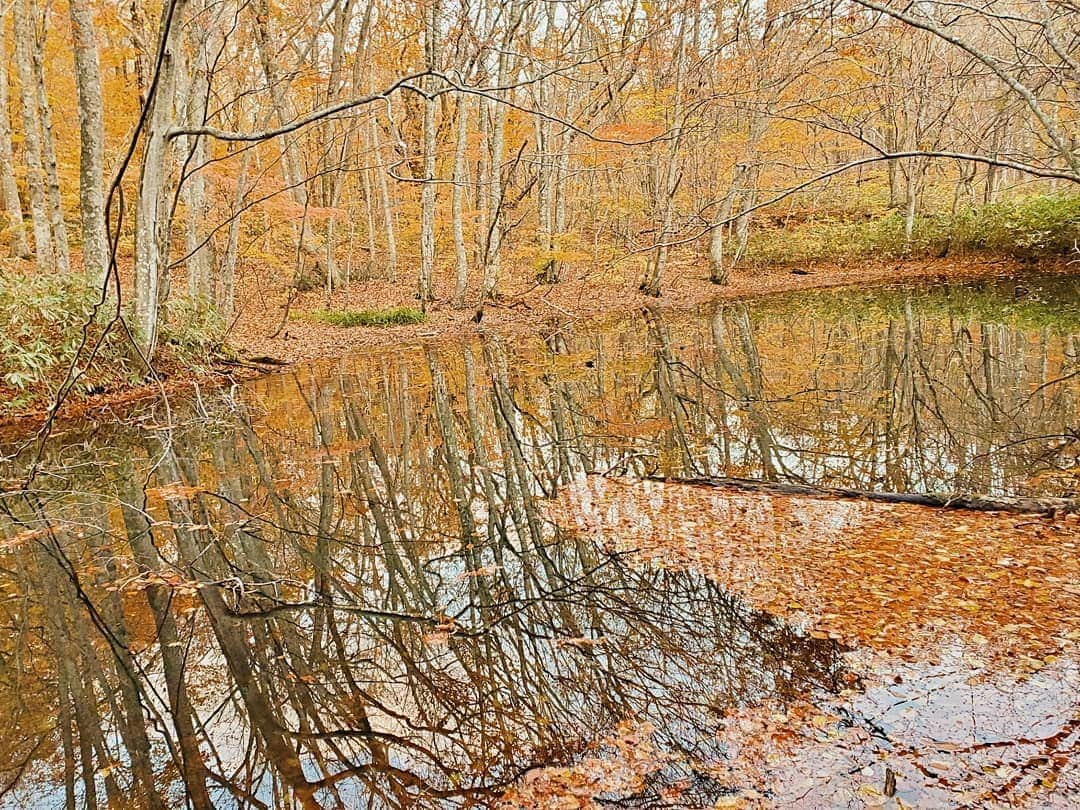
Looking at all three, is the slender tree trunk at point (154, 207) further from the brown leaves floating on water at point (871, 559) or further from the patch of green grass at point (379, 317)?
the patch of green grass at point (379, 317)

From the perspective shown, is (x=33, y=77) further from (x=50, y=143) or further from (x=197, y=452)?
(x=197, y=452)

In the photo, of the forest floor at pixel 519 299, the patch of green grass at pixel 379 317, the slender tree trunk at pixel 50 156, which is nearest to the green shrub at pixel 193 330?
the forest floor at pixel 519 299

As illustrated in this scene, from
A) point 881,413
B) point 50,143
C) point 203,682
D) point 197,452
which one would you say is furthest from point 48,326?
point 881,413

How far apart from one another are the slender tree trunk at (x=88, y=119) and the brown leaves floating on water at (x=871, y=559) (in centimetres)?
890

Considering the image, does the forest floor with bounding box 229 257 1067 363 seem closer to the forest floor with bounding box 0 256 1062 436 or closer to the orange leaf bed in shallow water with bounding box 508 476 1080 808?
the forest floor with bounding box 0 256 1062 436

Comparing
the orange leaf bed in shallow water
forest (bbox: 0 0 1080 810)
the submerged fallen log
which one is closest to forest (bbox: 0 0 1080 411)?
forest (bbox: 0 0 1080 810)

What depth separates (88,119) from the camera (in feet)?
31.7

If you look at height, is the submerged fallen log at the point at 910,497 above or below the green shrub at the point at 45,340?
below

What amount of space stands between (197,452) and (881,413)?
7.92 metres

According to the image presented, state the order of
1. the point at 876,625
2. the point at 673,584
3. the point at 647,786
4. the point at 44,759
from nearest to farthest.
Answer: the point at 647,786 < the point at 44,759 < the point at 876,625 < the point at 673,584

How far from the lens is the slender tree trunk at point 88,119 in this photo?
367 inches

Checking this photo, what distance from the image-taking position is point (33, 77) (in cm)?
1370

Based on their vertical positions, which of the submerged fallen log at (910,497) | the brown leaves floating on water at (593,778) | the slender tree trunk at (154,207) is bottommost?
the brown leaves floating on water at (593,778)

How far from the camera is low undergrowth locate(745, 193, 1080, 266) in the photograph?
20.2 metres
